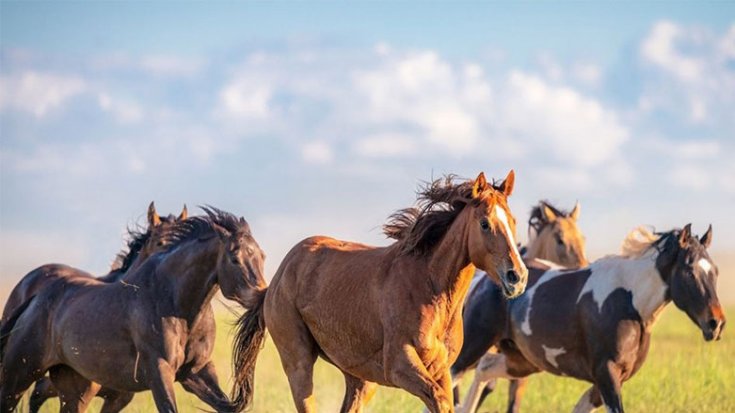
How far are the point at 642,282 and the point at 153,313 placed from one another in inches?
172

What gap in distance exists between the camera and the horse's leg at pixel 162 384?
9.37m

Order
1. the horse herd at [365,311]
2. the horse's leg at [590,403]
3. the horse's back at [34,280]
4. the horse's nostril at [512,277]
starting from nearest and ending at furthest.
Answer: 1. the horse's nostril at [512,277]
2. the horse herd at [365,311]
3. the horse's leg at [590,403]
4. the horse's back at [34,280]

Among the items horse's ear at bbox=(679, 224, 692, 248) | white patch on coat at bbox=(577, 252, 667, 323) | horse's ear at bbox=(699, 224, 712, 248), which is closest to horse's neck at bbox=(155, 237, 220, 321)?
white patch on coat at bbox=(577, 252, 667, 323)

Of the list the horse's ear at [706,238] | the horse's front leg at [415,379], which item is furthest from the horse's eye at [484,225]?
the horse's ear at [706,238]

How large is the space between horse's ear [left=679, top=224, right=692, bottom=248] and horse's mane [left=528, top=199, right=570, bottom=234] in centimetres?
432

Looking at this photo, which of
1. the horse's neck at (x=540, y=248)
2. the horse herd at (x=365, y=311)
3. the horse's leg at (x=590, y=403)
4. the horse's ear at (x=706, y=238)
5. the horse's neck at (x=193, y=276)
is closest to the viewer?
the horse herd at (x=365, y=311)

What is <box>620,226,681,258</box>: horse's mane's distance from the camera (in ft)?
35.4

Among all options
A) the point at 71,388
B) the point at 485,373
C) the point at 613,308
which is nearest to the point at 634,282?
the point at 613,308

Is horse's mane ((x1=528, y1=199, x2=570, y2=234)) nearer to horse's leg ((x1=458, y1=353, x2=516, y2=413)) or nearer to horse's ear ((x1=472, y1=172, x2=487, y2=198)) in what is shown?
horse's leg ((x1=458, y1=353, x2=516, y2=413))

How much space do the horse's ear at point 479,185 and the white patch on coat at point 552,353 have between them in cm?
397

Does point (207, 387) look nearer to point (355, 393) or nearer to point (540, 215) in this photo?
point (355, 393)

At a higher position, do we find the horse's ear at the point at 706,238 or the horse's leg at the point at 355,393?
the horse's ear at the point at 706,238

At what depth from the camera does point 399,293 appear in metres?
7.64

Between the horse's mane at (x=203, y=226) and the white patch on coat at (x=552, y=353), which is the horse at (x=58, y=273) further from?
the white patch on coat at (x=552, y=353)
